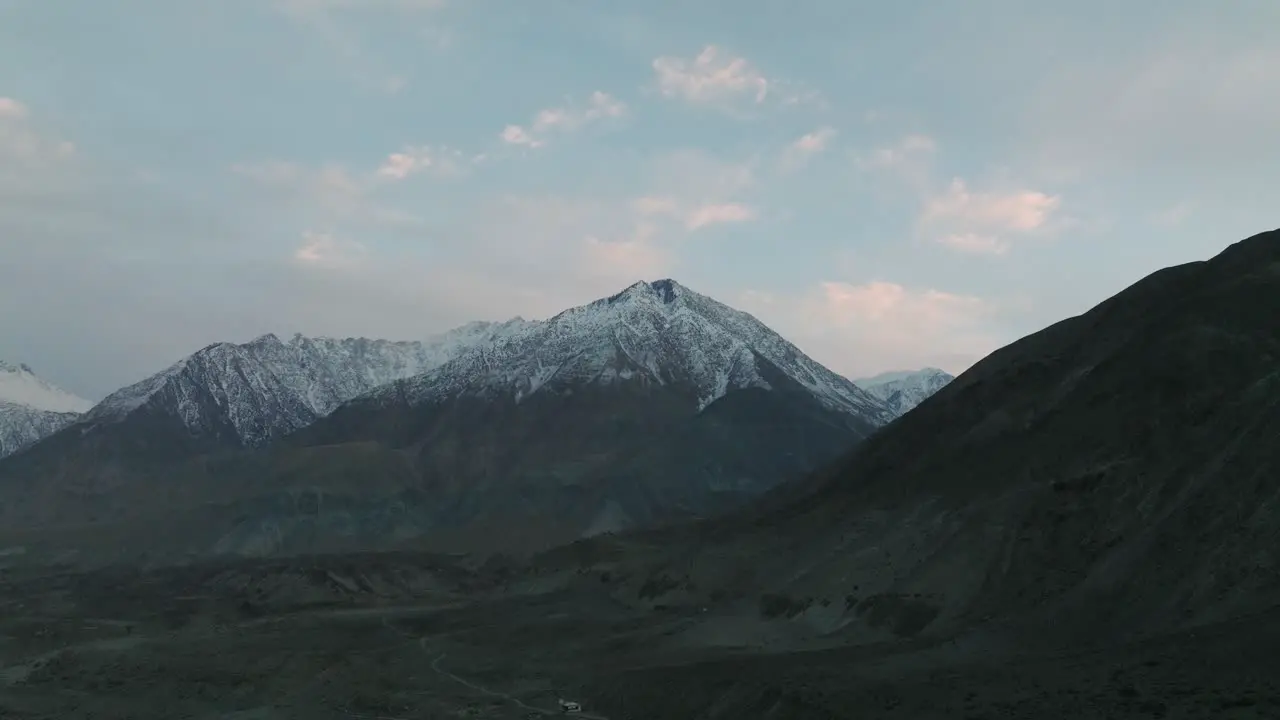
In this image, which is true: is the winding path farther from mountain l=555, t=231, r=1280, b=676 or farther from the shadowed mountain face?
the shadowed mountain face

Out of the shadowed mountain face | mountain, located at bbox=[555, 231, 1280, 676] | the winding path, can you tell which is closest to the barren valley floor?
the winding path

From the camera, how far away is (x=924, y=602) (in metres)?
69.8

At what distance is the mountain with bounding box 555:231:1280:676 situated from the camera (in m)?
55.6

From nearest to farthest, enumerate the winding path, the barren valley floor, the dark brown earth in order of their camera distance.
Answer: the barren valley floor, the dark brown earth, the winding path

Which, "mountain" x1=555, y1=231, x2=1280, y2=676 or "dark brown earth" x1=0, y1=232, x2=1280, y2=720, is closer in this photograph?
"dark brown earth" x1=0, y1=232, x2=1280, y2=720

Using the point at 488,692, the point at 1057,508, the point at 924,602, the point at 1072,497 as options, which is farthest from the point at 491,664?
the point at 1072,497

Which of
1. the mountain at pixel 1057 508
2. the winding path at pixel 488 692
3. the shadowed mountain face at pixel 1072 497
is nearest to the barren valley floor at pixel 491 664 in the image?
the winding path at pixel 488 692

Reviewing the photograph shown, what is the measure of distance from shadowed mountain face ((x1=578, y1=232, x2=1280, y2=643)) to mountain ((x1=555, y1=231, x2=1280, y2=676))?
0.61ft

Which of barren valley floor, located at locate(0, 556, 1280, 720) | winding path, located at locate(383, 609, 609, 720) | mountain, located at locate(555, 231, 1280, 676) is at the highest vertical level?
mountain, located at locate(555, 231, 1280, 676)

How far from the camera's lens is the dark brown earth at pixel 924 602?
4828cm

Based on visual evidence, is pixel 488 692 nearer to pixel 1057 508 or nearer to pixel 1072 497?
pixel 1057 508

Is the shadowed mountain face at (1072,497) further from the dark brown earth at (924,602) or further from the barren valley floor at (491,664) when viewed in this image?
the barren valley floor at (491,664)

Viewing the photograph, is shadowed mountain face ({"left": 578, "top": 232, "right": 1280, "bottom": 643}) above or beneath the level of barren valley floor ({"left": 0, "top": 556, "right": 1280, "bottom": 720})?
above

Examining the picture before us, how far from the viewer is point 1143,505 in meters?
65.4
